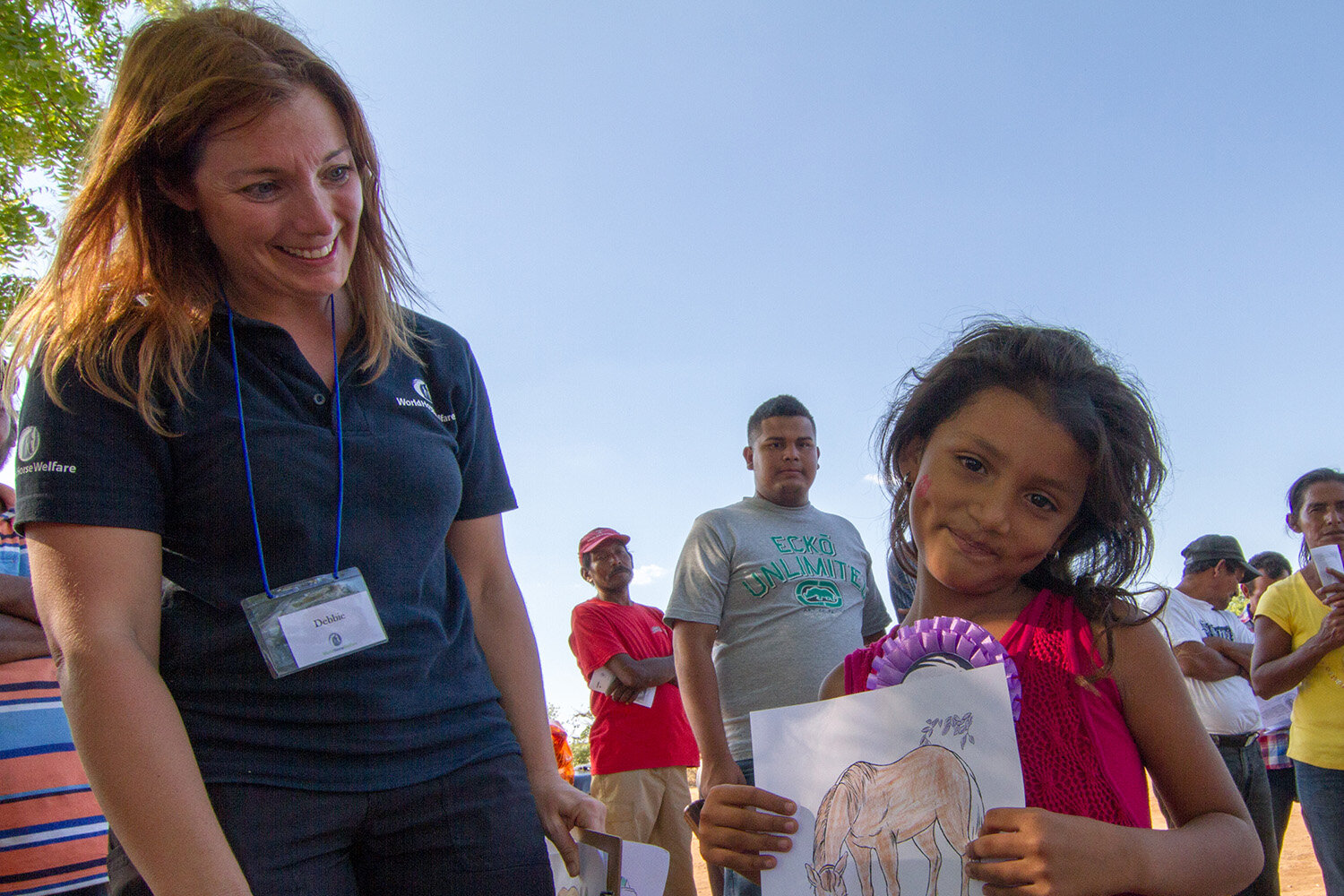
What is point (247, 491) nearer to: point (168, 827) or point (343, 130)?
point (168, 827)

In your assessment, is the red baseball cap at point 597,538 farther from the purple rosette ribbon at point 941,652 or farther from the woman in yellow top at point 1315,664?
the purple rosette ribbon at point 941,652

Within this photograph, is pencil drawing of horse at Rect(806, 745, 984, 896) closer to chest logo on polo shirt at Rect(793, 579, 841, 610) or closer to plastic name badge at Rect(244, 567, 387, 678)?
plastic name badge at Rect(244, 567, 387, 678)

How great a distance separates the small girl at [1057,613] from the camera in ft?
3.96

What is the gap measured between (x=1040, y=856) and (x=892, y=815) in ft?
0.62

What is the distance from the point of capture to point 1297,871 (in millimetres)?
7070

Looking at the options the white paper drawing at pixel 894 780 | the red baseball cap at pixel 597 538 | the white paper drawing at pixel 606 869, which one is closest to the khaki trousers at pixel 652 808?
the red baseball cap at pixel 597 538

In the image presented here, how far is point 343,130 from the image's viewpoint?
5.15 feet

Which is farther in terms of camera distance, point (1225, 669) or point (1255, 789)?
point (1225, 669)

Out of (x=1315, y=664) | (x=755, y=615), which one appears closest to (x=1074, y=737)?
(x=755, y=615)

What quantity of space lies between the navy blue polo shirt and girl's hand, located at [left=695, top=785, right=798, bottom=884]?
0.35 meters

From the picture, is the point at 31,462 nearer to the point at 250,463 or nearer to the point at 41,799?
the point at 250,463

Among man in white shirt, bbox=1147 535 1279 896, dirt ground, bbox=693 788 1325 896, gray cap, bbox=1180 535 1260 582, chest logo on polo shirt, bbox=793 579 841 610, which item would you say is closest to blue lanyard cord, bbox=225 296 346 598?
chest logo on polo shirt, bbox=793 579 841 610

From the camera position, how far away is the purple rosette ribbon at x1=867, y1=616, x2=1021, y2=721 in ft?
4.42

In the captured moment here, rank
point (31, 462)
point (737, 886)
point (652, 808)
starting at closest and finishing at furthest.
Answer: point (31, 462), point (737, 886), point (652, 808)
